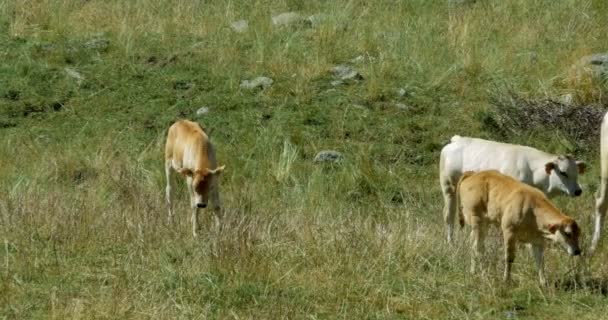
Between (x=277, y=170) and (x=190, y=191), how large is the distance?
6.20 ft

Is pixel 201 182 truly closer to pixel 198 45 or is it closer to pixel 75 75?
pixel 75 75

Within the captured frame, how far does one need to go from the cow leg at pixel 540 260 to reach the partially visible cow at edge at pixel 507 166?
202 centimetres

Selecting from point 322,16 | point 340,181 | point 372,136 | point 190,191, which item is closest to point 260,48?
point 322,16

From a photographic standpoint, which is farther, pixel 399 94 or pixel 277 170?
pixel 399 94

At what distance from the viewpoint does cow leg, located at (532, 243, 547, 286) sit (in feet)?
32.2

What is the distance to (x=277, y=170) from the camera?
1422cm

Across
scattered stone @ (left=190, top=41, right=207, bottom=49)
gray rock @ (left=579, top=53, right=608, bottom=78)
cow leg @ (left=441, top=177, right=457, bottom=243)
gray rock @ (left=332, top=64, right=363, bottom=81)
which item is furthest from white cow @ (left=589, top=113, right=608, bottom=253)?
scattered stone @ (left=190, top=41, right=207, bottom=49)

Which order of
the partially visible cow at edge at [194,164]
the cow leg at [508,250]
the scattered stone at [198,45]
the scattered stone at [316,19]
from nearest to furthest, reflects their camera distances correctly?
the cow leg at [508,250]
the partially visible cow at edge at [194,164]
the scattered stone at [198,45]
the scattered stone at [316,19]

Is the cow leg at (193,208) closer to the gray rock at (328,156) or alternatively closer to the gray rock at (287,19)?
the gray rock at (328,156)

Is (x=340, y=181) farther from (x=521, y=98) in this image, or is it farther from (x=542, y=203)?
(x=542, y=203)

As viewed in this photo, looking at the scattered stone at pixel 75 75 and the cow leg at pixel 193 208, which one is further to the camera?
the scattered stone at pixel 75 75

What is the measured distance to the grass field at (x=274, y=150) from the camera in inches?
379

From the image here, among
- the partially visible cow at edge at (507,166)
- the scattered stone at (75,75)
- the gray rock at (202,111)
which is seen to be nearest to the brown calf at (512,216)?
the partially visible cow at edge at (507,166)

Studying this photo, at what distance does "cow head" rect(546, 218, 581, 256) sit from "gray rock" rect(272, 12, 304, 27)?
9.50 meters
